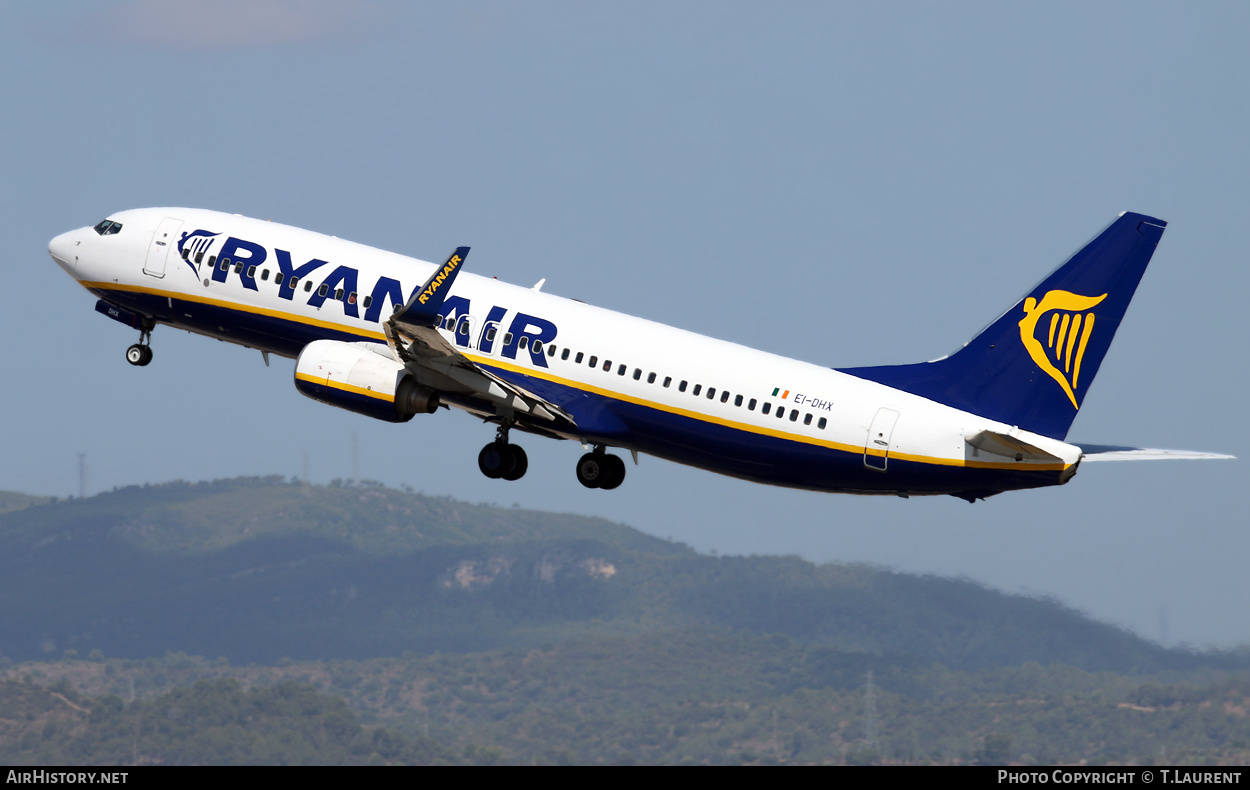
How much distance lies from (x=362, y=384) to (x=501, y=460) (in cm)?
507

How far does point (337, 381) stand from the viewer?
5059 centimetres

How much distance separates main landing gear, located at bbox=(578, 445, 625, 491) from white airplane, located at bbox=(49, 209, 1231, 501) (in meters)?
0.06

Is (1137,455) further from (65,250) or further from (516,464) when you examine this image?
(65,250)

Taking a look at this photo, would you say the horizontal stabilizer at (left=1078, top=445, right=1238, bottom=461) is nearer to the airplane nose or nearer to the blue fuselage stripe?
the blue fuselage stripe

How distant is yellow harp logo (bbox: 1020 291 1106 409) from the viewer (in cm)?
4709

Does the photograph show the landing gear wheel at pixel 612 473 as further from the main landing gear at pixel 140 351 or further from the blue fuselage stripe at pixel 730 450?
the main landing gear at pixel 140 351

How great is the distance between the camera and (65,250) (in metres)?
59.4

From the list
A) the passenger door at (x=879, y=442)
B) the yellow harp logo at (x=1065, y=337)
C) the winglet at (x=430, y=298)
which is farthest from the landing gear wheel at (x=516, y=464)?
the yellow harp logo at (x=1065, y=337)

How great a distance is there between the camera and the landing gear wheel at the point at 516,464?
52.7 m

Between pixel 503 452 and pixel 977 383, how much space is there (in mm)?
14690
